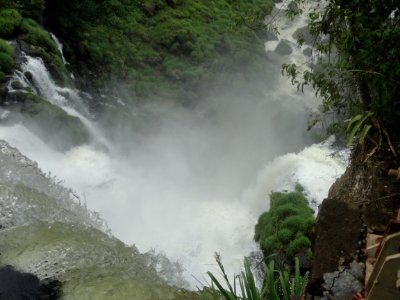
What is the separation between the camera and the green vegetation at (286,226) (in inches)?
442

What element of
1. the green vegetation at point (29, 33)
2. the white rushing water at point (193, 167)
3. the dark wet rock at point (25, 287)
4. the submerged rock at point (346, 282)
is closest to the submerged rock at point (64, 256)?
the dark wet rock at point (25, 287)

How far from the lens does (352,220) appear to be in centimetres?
526

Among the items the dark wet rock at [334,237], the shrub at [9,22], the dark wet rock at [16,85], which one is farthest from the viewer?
the shrub at [9,22]

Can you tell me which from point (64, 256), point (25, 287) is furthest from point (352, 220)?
point (25, 287)

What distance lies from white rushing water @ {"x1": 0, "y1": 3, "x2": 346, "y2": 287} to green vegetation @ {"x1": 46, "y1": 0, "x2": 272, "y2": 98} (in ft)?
4.80

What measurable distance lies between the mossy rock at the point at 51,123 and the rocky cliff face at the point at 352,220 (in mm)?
10836

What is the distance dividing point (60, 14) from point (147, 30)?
14.2 ft

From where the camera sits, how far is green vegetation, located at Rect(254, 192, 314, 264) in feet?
36.8

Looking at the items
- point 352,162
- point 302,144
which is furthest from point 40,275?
point 302,144

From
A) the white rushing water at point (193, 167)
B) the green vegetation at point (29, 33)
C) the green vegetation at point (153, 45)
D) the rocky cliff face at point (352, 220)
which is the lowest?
the rocky cliff face at point (352, 220)

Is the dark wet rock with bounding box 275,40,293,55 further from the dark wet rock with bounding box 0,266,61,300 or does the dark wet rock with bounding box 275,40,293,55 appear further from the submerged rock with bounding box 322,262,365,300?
the submerged rock with bounding box 322,262,365,300

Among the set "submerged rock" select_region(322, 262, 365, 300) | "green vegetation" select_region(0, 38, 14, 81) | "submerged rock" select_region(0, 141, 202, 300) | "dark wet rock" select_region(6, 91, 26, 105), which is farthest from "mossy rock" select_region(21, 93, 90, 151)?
"submerged rock" select_region(322, 262, 365, 300)

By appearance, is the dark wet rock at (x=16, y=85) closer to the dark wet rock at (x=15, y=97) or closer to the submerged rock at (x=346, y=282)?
the dark wet rock at (x=15, y=97)

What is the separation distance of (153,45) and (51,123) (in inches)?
331
